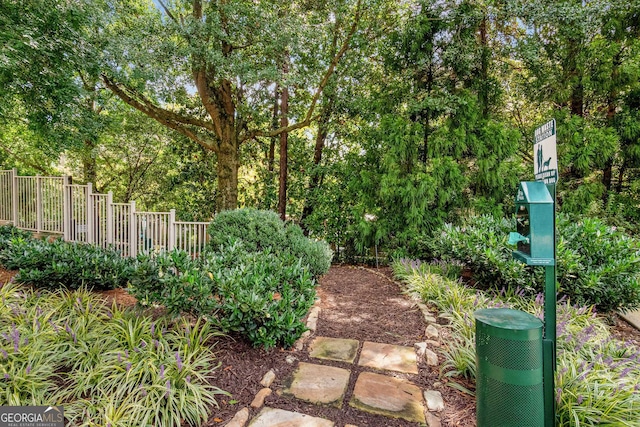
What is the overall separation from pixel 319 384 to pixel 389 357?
0.67 m

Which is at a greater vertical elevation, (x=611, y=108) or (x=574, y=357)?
(x=611, y=108)

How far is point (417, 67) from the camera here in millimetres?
5789

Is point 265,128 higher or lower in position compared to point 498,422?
higher

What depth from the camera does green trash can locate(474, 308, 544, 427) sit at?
163cm

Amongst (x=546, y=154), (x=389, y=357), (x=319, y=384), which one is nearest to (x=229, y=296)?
Answer: (x=319, y=384)

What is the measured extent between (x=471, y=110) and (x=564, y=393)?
4768 mm

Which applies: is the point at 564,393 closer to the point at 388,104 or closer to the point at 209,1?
the point at 388,104

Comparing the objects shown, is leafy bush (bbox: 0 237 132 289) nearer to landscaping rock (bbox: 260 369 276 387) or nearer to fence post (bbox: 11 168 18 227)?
landscaping rock (bbox: 260 369 276 387)

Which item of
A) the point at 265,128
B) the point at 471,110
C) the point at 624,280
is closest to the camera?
the point at 624,280

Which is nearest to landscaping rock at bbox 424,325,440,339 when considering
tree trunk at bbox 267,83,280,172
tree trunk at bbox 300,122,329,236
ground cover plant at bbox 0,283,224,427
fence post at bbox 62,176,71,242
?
ground cover plant at bbox 0,283,224,427

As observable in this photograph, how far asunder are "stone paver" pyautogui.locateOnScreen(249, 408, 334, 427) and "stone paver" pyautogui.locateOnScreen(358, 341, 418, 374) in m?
0.70

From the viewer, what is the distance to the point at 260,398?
2.07m

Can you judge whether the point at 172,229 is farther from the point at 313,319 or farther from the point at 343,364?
the point at 343,364

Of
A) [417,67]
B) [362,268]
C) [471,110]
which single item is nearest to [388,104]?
[417,67]
